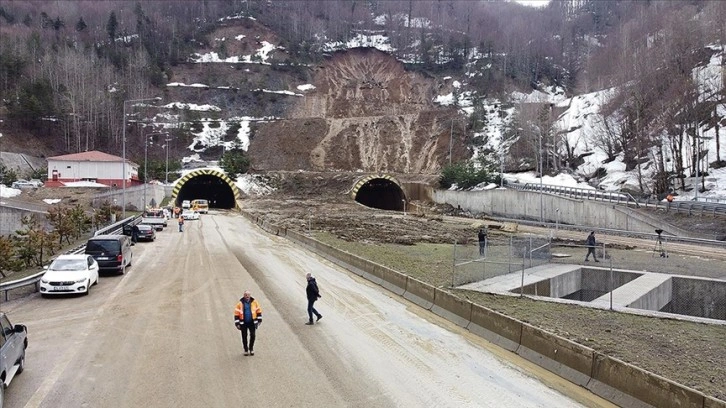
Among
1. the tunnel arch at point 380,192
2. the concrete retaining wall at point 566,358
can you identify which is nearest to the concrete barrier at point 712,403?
the concrete retaining wall at point 566,358

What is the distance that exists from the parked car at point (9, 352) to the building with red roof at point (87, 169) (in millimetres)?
70151

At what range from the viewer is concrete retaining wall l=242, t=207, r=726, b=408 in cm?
904

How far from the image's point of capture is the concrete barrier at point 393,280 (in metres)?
20.4

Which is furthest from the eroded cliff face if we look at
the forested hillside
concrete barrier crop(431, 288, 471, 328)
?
concrete barrier crop(431, 288, 471, 328)

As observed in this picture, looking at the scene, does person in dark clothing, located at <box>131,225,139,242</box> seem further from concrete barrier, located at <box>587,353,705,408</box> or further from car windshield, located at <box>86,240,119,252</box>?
concrete barrier, located at <box>587,353,705,408</box>

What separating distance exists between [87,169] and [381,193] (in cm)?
4638

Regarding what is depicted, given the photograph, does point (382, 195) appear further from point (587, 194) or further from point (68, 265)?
point (68, 265)

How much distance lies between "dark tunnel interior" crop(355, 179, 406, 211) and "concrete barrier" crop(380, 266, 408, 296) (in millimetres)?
61340

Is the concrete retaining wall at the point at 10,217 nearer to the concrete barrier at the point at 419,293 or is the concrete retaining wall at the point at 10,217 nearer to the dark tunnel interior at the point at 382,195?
the concrete barrier at the point at 419,293

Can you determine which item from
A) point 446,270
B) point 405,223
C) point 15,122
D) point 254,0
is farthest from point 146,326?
point 254,0

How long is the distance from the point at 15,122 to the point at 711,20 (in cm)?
11968

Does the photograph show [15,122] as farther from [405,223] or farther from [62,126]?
[405,223]

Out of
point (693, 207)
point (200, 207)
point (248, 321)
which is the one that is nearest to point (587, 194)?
point (693, 207)

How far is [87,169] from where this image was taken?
76.7 m
